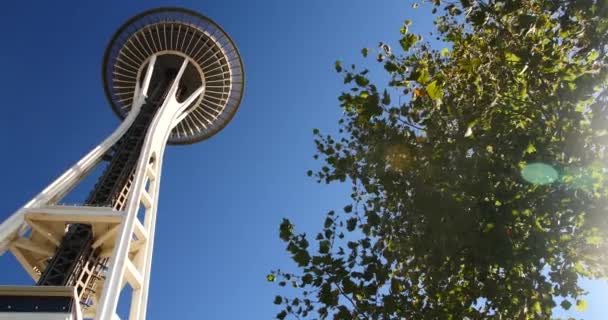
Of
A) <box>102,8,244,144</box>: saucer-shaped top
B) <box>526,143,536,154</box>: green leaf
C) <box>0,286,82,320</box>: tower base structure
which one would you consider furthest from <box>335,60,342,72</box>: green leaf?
<box>102,8,244,144</box>: saucer-shaped top

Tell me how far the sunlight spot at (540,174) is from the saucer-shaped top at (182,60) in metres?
41.0

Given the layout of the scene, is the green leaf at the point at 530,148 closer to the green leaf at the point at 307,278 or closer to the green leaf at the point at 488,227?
the green leaf at the point at 488,227

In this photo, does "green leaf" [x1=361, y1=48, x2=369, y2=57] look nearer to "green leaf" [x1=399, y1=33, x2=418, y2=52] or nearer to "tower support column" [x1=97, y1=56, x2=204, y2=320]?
"green leaf" [x1=399, y1=33, x2=418, y2=52]

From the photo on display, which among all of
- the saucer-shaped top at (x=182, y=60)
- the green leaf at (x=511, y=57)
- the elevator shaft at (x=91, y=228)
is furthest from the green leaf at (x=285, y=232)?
the saucer-shaped top at (x=182, y=60)

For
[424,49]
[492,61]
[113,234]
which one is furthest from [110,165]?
[492,61]

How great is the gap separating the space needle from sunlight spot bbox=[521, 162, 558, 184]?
17.7m

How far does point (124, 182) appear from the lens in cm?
3234

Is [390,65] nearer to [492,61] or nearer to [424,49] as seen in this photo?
[492,61]

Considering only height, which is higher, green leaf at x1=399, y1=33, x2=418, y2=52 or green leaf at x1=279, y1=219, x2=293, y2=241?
green leaf at x1=399, y1=33, x2=418, y2=52

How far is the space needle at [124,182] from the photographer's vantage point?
23.1 m

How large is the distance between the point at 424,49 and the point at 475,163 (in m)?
4.75

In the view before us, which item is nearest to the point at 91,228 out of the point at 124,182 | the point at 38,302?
the point at 124,182

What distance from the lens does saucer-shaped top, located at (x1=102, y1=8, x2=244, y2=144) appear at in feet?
156

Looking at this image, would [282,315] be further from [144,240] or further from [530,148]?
[144,240]
